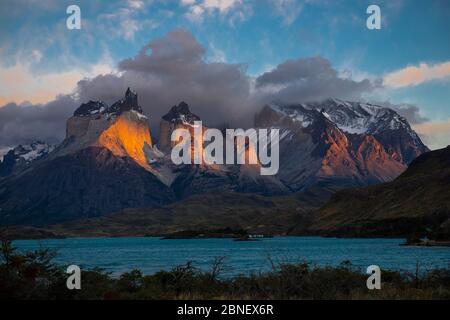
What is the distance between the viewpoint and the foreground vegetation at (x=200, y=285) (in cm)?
3619

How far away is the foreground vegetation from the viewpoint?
36188 millimetres

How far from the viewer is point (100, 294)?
3734 cm

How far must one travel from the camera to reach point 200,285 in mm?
→ 47125

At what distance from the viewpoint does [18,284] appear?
3509cm
